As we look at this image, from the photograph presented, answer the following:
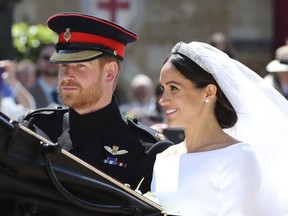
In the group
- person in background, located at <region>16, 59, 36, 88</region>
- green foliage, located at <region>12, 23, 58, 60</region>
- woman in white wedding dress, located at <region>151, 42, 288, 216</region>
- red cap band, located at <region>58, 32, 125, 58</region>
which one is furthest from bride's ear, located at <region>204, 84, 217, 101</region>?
green foliage, located at <region>12, 23, 58, 60</region>

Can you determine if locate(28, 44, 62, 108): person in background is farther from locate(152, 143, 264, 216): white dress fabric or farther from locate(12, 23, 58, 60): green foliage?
locate(152, 143, 264, 216): white dress fabric

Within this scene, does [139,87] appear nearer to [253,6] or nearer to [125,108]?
[125,108]

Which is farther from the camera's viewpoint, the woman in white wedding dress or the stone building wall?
the stone building wall

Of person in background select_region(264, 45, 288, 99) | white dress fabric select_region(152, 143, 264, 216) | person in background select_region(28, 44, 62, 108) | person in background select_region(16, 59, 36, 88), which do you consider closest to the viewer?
white dress fabric select_region(152, 143, 264, 216)

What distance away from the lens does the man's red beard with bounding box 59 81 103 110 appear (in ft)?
18.0

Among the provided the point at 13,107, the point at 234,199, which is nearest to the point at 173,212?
the point at 234,199

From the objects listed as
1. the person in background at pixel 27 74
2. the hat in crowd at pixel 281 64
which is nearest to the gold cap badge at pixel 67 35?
the hat in crowd at pixel 281 64

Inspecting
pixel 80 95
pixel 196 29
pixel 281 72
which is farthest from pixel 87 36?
pixel 196 29

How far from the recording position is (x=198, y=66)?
16.8 feet

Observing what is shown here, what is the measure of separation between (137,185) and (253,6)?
14675 millimetres

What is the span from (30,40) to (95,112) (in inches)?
322

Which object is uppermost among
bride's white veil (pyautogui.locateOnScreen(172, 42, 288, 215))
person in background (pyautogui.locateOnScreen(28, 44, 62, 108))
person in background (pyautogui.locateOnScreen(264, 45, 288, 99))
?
person in background (pyautogui.locateOnScreen(28, 44, 62, 108))

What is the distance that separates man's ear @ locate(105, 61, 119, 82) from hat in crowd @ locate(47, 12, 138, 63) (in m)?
0.06

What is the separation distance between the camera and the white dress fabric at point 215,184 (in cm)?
471
